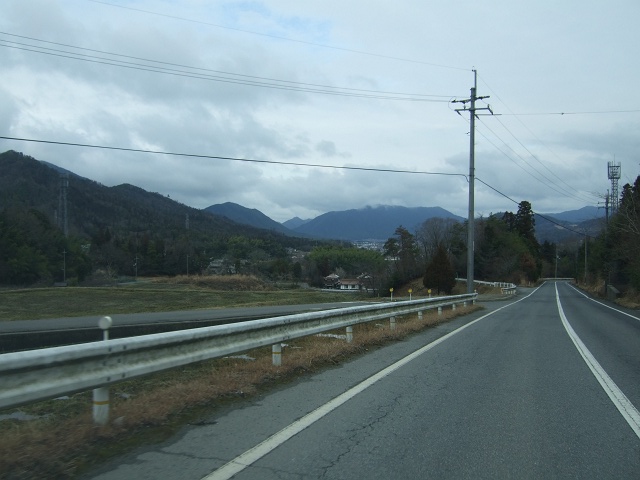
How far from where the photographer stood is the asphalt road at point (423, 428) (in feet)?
16.3

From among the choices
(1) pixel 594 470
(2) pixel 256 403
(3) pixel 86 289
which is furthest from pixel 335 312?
(3) pixel 86 289

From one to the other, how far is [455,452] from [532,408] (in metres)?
2.33

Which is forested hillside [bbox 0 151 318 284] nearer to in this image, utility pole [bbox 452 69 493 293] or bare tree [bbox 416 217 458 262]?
bare tree [bbox 416 217 458 262]

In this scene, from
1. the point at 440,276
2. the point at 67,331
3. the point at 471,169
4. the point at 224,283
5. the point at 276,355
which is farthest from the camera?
the point at 224,283

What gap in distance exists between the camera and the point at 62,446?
16.4 feet

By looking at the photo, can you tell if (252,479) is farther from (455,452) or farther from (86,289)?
(86,289)

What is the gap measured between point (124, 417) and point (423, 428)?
326cm

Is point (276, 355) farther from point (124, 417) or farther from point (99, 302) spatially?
point (99, 302)

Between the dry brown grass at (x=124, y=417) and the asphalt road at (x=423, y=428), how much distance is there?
322 mm

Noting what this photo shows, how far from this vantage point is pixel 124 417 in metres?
5.96

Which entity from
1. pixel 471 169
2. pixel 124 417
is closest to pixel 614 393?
pixel 124 417

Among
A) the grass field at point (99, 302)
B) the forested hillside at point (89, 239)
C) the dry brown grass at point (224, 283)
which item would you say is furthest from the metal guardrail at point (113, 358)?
the forested hillside at point (89, 239)

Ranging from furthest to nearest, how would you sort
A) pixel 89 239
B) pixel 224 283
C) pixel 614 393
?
1. pixel 89 239
2. pixel 224 283
3. pixel 614 393

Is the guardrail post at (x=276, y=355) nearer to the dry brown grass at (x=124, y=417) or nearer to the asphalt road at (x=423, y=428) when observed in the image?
the dry brown grass at (x=124, y=417)
